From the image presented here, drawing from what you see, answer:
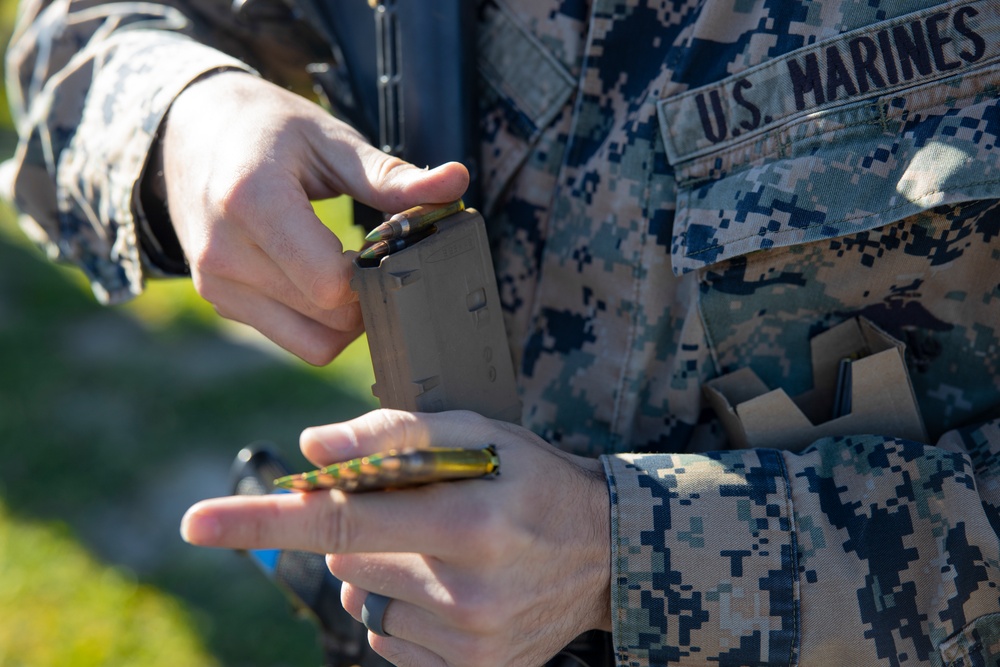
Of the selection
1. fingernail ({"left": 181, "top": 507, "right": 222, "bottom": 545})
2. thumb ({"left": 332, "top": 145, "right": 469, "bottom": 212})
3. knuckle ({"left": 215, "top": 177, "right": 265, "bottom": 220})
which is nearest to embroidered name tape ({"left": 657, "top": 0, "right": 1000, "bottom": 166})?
thumb ({"left": 332, "top": 145, "right": 469, "bottom": 212})

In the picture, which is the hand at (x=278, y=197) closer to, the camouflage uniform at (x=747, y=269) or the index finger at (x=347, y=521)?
the camouflage uniform at (x=747, y=269)

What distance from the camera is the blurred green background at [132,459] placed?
282 cm

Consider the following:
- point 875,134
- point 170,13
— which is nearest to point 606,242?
point 875,134

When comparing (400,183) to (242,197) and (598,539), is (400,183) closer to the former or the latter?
(242,197)

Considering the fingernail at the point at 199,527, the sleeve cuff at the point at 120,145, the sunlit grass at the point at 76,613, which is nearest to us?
the fingernail at the point at 199,527

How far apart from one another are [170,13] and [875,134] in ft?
4.31

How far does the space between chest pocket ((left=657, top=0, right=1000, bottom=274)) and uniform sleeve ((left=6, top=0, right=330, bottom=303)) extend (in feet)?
2.51

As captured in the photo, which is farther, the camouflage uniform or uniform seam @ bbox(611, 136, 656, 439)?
uniform seam @ bbox(611, 136, 656, 439)

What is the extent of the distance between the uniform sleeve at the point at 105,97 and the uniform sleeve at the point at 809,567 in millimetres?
955

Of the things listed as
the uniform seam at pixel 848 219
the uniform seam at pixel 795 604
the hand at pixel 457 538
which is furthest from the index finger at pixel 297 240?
the uniform seam at pixel 795 604

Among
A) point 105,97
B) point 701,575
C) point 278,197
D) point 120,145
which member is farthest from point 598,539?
point 105,97

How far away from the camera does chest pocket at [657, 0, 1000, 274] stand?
1.08m

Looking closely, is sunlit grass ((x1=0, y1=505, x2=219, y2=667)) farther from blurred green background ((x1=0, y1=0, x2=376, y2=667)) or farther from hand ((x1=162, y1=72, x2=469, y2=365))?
hand ((x1=162, y1=72, x2=469, y2=365))

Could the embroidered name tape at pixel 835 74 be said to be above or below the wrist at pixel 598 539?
above
